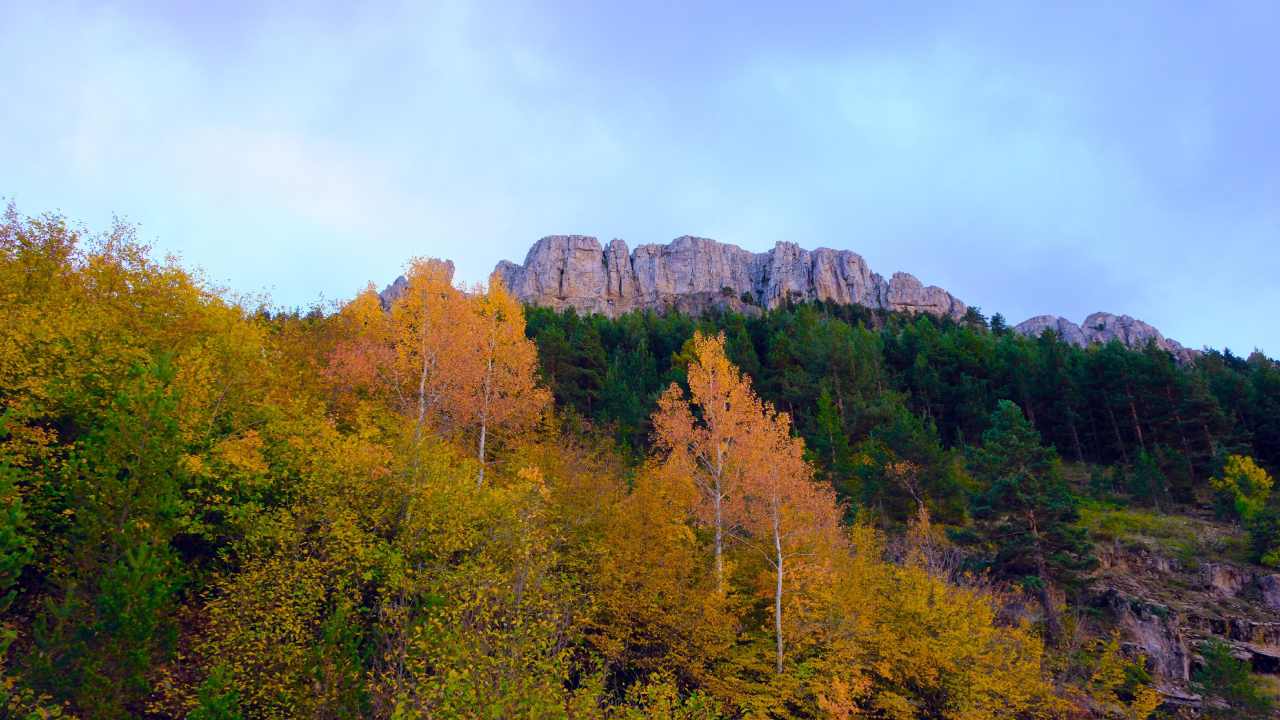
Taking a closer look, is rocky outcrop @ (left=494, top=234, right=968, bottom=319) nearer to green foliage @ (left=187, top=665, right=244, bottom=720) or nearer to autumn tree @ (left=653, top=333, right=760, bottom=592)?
autumn tree @ (left=653, top=333, right=760, bottom=592)

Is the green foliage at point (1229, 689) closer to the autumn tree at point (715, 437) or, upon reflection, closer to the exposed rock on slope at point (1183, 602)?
the exposed rock on slope at point (1183, 602)

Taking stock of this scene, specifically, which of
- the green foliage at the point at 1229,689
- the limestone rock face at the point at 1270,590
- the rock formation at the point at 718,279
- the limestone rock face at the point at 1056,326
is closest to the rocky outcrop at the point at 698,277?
the rock formation at the point at 718,279

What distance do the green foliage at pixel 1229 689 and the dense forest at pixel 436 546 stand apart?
0.56 feet

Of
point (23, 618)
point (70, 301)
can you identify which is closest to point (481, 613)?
point (23, 618)

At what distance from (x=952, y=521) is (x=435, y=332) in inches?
1288

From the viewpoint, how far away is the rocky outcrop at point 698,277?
162000 millimetres

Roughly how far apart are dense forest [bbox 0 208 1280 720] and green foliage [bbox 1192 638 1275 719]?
0.56 ft

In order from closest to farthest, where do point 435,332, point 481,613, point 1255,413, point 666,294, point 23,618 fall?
point 481,613
point 23,618
point 435,332
point 1255,413
point 666,294

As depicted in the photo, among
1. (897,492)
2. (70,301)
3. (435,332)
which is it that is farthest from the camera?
(897,492)

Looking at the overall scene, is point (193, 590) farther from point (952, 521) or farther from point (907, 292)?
point (907, 292)

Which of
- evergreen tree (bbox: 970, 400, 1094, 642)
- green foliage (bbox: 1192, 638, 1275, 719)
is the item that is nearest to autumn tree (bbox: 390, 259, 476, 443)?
evergreen tree (bbox: 970, 400, 1094, 642)

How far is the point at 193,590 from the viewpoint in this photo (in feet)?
57.6

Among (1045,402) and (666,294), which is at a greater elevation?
(666,294)

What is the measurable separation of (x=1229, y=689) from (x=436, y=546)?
109 feet
